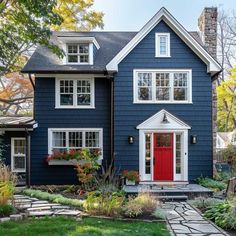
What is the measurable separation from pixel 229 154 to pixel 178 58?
19.7ft

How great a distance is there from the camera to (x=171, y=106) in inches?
530

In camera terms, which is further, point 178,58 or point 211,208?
point 178,58

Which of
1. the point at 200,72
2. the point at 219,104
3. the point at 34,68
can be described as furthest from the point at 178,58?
the point at 219,104

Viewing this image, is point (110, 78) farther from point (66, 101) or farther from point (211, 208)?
point (211, 208)

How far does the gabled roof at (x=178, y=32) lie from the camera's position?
13.1 meters

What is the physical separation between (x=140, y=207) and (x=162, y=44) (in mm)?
7973

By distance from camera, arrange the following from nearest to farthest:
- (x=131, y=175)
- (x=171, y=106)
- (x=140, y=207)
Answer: (x=140, y=207)
(x=131, y=175)
(x=171, y=106)

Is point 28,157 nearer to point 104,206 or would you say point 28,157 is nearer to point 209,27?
point 104,206

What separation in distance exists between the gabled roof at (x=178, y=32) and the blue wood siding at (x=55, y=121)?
1.42 meters

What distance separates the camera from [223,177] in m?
14.1

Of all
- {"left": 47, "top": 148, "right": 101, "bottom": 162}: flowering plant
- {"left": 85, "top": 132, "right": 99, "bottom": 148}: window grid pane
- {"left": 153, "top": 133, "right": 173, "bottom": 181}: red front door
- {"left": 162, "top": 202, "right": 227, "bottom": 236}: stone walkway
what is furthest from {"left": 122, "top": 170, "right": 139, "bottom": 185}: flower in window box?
{"left": 162, "top": 202, "right": 227, "bottom": 236}: stone walkway

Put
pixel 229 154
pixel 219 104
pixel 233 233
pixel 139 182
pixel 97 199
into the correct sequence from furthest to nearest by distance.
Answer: pixel 219 104 < pixel 229 154 < pixel 139 182 < pixel 97 199 < pixel 233 233

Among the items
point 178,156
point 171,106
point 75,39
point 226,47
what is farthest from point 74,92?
point 226,47

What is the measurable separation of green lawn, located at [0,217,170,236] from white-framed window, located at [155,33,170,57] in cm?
822
